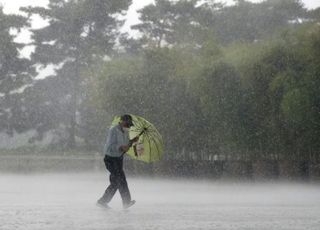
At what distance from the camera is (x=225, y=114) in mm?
32250

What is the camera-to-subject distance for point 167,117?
3678 cm

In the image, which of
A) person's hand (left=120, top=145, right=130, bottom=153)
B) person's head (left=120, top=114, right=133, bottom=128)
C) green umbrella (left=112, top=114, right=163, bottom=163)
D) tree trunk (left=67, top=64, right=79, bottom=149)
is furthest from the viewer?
tree trunk (left=67, top=64, right=79, bottom=149)

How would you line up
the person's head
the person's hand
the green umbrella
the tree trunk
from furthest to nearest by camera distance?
the tree trunk < the green umbrella < the person's head < the person's hand

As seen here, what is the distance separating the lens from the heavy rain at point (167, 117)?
12688 millimetres

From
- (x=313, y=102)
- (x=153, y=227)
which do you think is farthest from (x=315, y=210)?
(x=313, y=102)

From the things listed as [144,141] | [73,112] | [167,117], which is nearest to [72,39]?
[73,112]

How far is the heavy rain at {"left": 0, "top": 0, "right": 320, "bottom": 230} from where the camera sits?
41.6 ft

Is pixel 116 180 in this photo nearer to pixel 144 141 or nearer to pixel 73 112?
pixel 144 141

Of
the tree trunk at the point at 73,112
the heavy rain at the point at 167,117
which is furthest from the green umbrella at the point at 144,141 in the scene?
the tree trunk at the point at 73,112

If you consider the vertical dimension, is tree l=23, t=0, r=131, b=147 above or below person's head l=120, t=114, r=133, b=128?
above

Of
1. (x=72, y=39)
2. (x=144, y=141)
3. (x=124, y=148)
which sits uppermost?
(x=72, y=39)

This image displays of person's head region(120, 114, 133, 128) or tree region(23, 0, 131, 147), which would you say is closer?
person's head region(120, 114, 133, 128)

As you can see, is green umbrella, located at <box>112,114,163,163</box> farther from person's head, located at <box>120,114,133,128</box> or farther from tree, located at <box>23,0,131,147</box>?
tree, located at <box>23,0,131,147</box>

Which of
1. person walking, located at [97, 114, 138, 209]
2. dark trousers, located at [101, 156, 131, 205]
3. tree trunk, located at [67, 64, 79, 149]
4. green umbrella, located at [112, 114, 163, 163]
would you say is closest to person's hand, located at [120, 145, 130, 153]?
person walking, located at [97, 114, 138, 209]
